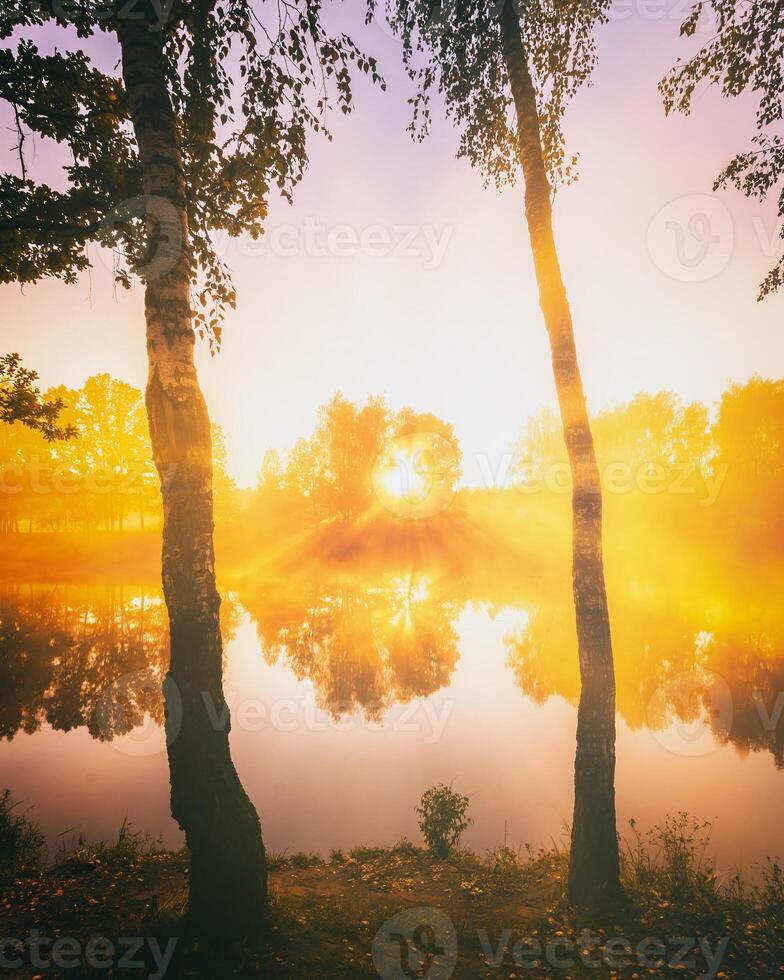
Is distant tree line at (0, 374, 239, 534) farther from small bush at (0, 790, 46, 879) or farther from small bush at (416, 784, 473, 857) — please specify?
small bush at (416, 784, 473, 857)

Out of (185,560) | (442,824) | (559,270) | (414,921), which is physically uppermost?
(559,270)

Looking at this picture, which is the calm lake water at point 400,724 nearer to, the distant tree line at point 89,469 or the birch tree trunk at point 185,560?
the birch tree trunk at point 185,560

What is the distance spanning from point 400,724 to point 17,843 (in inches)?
341

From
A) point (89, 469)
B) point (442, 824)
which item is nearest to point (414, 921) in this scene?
point (442, 824)

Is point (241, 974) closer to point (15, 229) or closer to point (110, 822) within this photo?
point (110, 822)

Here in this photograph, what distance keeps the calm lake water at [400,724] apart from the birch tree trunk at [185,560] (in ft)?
15.1

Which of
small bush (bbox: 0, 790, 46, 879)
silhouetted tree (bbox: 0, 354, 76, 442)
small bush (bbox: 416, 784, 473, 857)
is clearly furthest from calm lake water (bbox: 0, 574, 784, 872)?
silhouetted tree (bbox: 0, 354, 76, 442)

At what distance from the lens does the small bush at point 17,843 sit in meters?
6.14

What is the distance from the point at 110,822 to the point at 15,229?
10932 mm

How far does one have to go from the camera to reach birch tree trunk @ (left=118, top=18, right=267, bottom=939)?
411cm

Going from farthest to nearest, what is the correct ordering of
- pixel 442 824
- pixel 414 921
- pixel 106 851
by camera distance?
pixel 442 824, pixel 106 851, pixel 414 921

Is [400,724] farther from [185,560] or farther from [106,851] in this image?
[185,560]

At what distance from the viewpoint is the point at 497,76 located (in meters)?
6.70

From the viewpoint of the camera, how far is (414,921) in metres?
4.94
